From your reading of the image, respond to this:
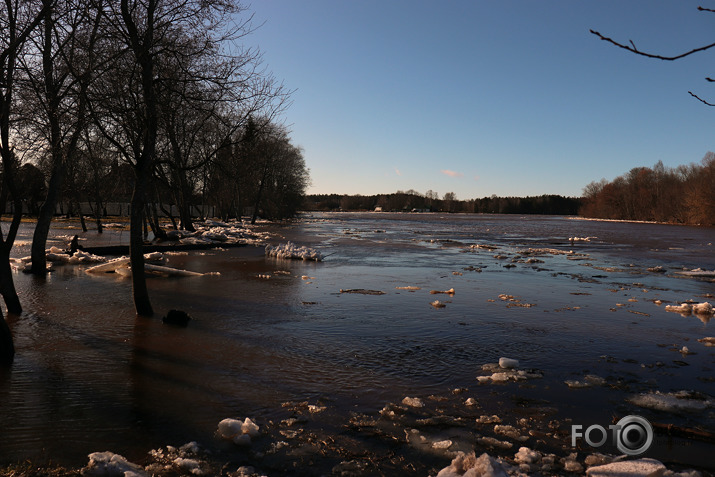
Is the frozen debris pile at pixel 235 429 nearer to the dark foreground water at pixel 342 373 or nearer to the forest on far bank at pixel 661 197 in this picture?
the dark foreground water at pixel 342 373

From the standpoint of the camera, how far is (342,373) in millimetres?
6809

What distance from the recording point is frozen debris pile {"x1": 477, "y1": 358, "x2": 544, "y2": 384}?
6602 millimetres

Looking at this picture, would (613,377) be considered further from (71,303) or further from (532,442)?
(71,303)

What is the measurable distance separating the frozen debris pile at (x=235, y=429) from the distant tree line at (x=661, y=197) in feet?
319

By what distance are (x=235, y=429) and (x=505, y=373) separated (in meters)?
3.82

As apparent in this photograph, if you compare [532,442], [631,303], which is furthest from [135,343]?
[631,303]

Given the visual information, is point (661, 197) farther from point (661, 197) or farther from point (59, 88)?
point (59, 88)

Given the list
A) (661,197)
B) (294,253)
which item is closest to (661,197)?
(661,197)

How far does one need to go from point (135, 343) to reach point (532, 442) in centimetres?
629

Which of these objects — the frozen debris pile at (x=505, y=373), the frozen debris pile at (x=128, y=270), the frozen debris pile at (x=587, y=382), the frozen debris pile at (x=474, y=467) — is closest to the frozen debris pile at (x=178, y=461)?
the frozen debris pile at (x=474, y=467)

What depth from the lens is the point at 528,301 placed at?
12.8 m

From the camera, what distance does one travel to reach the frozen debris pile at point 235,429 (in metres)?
4.74

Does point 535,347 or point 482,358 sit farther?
point 535,347

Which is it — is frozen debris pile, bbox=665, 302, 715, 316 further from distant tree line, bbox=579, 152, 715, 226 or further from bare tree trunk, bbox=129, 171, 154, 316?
distant tree line, bbox=579, 152, 715, 226
